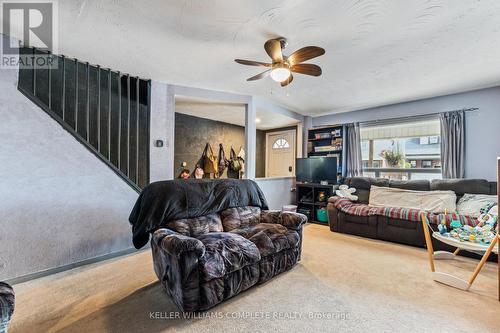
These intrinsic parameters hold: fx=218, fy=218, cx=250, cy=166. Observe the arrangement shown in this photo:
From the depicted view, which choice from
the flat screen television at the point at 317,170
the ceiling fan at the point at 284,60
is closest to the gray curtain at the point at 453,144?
the flat screen television at the point at 317,170

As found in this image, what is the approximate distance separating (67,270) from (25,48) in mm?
2466

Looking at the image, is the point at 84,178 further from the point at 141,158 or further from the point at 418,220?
the point at 418,220

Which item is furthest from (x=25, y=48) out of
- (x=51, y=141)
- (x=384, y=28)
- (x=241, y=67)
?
(x=384, y=28)

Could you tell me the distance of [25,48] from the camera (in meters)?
2.35

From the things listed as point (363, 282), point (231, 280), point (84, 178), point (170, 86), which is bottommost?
point (363, 282)

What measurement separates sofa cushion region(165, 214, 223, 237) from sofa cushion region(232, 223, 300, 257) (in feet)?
0.81

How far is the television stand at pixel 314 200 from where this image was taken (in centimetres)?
460

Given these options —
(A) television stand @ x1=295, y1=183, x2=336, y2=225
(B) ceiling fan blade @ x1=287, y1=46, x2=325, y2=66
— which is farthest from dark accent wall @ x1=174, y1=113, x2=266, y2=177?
(B) ceiling fan blade @ x1=287, y1=46, x2=325, y2=66

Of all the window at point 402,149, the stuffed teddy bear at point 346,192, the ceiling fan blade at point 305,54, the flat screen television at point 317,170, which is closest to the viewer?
the ceiling fan blade at point 305,54

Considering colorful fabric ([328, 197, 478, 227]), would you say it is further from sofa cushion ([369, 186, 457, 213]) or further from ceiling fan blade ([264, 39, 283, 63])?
ceiling fan blade ([264, 39, 283, 63])

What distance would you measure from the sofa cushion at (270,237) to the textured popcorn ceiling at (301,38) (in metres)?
2.00

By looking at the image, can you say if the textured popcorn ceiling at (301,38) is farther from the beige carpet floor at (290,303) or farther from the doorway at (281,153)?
the doorway at (281,153)

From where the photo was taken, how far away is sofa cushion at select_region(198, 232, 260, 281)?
1.72m

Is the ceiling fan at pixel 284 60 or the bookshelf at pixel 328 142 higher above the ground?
the ceiling fan at pixel 284 60
